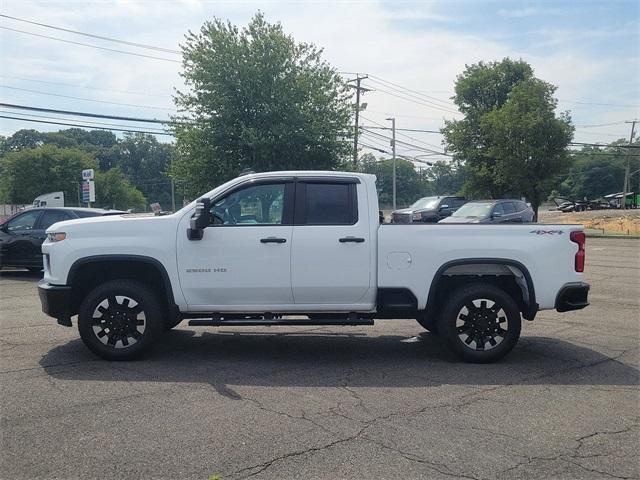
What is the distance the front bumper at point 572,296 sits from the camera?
6.26 metres

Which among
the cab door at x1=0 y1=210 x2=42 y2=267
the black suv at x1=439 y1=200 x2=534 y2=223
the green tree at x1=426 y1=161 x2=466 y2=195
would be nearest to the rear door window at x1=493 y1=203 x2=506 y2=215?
the black suv at x1=439 y1=200 x2=534 y2=223

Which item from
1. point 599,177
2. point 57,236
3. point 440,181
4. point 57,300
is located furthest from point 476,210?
point 599,177

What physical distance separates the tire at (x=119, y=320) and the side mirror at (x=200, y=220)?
0.83 metres

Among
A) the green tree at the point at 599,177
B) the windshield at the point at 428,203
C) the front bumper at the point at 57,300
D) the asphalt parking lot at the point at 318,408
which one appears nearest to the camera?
the asphalt parking lot at the point at 318,408

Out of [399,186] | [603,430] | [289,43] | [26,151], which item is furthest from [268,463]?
[399,186]

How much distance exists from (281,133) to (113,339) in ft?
46.9

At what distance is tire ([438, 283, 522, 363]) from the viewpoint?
243 inches

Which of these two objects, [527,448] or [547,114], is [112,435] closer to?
[527,448]

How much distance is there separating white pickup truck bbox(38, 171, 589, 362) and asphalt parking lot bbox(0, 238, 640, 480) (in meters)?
0.49

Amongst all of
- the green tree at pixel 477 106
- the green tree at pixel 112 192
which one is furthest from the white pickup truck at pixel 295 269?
the green tree at pixel 112 192

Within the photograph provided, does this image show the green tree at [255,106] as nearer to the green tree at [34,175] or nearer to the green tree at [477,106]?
the green tree at [477,106]

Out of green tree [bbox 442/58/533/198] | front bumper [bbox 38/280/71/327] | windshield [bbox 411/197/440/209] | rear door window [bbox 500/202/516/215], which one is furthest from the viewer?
green tree [bbox 442/58/533/198]

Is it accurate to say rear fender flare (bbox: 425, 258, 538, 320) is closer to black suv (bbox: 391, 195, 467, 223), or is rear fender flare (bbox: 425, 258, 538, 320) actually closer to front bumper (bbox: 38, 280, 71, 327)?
front bumper (bbox: 38, 280, 71, 327)

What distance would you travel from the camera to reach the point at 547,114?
105 ft
